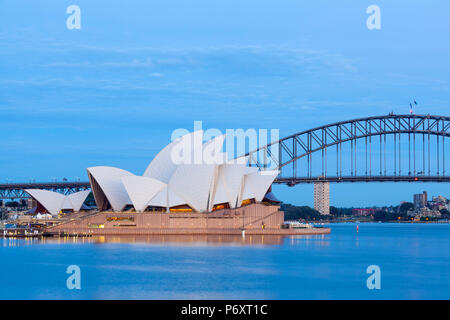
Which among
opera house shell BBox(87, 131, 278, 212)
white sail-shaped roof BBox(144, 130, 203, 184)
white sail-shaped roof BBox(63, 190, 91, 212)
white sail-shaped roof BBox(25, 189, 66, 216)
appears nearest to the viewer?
opera house shell BBox(87, 131, 278, 212)

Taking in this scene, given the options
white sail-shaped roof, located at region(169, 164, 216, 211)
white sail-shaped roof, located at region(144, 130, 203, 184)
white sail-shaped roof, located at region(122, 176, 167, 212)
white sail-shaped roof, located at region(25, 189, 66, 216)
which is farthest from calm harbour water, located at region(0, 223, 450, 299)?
white sail-shaped roof, located at region(25, 189, 66, 216)

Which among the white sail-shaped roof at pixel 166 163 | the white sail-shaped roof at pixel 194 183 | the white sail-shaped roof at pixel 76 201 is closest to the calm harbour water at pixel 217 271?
the white sail-shaped roof at pixel 194 183

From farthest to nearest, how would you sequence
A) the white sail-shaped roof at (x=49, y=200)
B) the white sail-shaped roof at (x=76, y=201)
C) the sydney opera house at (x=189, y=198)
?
the white sail-shaped roof at (x=49, y=200) < the white sail-shaped roof at (x=76, y=201) < the sydney opera house at (x=189, y=198)

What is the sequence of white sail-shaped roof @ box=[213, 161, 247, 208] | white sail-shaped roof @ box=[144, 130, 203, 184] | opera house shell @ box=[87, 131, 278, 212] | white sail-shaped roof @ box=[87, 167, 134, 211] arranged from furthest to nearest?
white sail-shaped roof @ box=[87, 167, 134, 211], white sail-shaped roof @ box=[144, 130, 203, 184], white sail-shaped roof @ box=[213, 161, 247, 208], opera house shell @ box=[87, 131, 278, 212]

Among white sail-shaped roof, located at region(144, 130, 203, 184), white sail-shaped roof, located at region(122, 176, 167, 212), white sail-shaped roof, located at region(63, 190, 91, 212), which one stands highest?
white sail-shaped roof, located at region(144, 130, 203, 184)

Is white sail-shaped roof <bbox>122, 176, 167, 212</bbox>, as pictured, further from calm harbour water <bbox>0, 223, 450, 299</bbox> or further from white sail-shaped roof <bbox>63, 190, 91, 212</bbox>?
white sail-shaped roof <bbox>63, 190, 91, 212</bbox>

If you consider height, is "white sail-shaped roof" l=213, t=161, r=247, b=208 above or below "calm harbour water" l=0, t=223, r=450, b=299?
above

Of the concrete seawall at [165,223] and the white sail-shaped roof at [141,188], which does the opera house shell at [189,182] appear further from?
the concrete seawall at [165,223]
